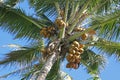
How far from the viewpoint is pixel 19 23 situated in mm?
11383

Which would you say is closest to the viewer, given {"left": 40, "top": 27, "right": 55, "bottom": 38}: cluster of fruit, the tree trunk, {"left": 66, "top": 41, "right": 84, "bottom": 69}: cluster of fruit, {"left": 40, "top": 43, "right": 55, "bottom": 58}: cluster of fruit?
the tree trunk

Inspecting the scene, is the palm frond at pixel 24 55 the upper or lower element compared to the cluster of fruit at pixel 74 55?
upper

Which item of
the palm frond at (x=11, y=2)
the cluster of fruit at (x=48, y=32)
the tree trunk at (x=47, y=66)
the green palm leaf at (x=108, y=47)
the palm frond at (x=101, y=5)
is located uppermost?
the palm frond at (x=11, y=2)

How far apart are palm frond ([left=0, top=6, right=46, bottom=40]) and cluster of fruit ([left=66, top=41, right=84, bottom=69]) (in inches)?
61.8

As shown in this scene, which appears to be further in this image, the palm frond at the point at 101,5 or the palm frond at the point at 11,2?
the palm frond at the point at 11,2

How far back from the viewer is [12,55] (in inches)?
453

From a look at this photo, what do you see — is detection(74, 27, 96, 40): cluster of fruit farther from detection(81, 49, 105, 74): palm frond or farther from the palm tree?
detection(81, 49, 105, 74): palm frond

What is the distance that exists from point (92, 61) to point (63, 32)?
197 centimetres

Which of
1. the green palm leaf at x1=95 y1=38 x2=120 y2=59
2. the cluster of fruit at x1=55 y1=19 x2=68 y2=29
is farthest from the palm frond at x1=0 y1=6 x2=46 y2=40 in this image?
the green palm leaf at x1=95 y1=38 x2=120 y2=59

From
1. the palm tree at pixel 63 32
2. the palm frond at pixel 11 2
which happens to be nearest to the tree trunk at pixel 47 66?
the palm tree at pixel 63 32

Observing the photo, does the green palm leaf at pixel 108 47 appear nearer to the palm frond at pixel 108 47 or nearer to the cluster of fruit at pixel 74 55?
the palm frond at pixel 108 47

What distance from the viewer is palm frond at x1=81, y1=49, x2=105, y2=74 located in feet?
37.9

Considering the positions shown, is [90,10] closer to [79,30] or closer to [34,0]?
[79,30]

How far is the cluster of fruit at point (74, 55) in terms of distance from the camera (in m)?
9.80
